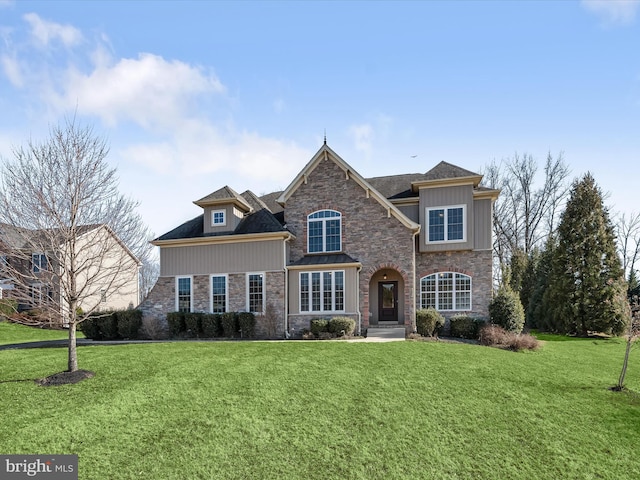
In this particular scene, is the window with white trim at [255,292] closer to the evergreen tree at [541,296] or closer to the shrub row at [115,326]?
the shrub row at [115,326]

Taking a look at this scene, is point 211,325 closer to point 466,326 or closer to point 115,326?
point 115,326

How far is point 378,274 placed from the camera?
20.7 meters

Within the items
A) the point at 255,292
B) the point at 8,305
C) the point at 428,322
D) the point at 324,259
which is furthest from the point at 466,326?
the point at 8,305

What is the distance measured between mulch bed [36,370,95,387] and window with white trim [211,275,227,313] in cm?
918

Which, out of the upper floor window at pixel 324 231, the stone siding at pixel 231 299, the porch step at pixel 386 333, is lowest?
the porch step at pixel 386 333

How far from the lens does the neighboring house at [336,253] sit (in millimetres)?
18688

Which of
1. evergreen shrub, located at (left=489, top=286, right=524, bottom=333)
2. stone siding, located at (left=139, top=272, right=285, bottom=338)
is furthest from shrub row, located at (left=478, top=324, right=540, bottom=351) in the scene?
stone siding, located at (left=139, top=272, right=285, bottom=338)

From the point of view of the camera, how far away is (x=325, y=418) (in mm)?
8008

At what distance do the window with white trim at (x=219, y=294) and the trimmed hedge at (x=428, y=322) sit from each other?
9.23 meters

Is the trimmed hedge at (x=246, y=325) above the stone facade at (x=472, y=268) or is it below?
below

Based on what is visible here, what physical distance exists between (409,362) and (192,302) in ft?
40.6

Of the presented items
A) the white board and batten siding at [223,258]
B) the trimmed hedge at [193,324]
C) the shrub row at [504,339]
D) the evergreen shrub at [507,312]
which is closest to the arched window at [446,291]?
the evergreen shrub at [507,312]

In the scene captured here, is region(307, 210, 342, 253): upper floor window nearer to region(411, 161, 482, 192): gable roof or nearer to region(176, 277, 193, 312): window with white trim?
region(411, 161, 482, 192): gable roof

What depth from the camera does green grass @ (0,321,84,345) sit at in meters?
21.1
